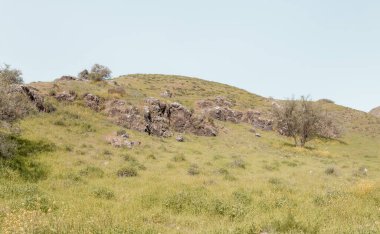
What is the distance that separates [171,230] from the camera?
479 inches

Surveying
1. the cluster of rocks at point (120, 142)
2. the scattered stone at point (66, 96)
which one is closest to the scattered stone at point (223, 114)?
the scattered stone at point (66, 96)

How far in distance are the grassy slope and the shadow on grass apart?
21.5 inches

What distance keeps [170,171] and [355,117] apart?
268 ft

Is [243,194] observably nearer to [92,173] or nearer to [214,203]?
[214,203]

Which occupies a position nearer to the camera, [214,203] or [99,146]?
[214,203]

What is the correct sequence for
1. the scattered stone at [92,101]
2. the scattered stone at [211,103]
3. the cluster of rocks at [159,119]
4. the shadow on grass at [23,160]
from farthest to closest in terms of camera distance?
the scattered stone at [211,103] < the scattered stone at [92,101] < the cluster of rocks at [159,119] < the shadow on grass at [23,160]

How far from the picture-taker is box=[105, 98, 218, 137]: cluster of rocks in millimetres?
40094

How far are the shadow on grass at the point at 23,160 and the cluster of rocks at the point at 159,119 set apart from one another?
15.6 metres

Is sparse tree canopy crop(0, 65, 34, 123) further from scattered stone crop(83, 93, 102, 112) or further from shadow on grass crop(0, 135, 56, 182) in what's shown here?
scattered stone crop(83, 93, 102, 112)

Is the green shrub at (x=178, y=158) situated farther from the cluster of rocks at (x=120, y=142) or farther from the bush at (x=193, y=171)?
the cluster of rocks at (x=120, y=142)

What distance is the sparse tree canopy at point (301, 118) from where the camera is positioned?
1996 inches

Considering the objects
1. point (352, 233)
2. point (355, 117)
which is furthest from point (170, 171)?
point (355, 117)

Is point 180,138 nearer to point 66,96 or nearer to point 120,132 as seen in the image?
point 120,132

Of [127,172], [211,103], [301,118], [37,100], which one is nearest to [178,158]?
[127,172]
